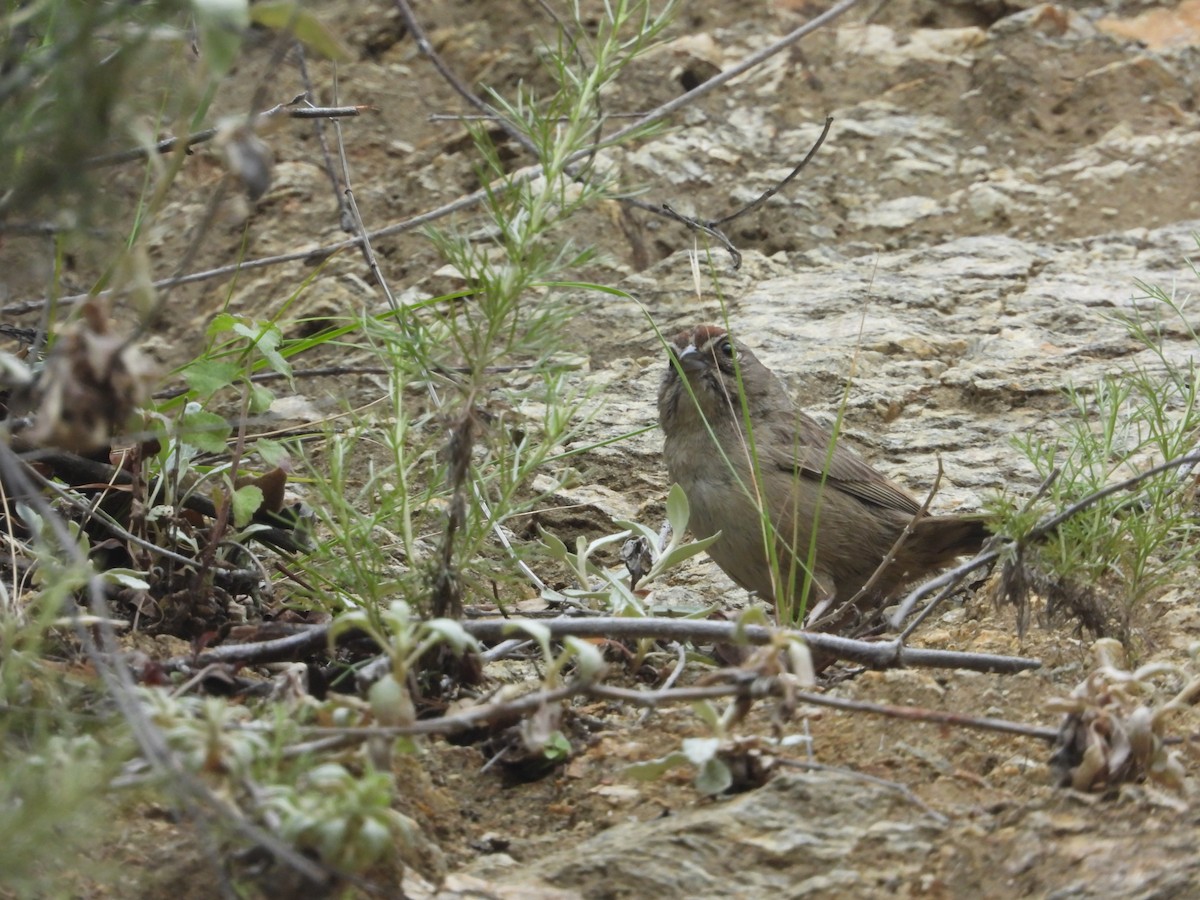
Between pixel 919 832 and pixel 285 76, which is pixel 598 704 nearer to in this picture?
pixel 919 832

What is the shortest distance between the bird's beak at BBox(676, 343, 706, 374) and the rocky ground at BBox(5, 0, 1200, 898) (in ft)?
1.13

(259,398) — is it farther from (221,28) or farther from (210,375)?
(221,28)

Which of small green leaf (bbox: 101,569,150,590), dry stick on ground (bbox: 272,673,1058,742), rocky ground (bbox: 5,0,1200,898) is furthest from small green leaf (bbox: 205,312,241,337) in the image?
dry stick on ground (bbox: 272,673,1058,742)

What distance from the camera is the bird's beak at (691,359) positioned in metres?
5.54

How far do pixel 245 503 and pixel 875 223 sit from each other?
155 inches

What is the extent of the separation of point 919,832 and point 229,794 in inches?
50.1

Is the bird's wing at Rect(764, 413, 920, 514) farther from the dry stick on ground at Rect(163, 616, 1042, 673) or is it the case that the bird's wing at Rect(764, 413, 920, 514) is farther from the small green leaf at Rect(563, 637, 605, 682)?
the small green leaf at Rect(563, 637, 605, 682)

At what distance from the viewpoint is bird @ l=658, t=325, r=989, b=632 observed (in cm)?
528

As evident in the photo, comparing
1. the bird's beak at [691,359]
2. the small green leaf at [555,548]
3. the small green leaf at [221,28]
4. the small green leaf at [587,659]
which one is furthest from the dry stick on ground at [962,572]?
the small green leaf at [221,28]

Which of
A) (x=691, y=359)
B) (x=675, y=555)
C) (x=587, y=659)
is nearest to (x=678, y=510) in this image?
(x=675, y=555)

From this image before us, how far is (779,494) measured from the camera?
228 inches

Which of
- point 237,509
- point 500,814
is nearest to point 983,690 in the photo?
point 500,814

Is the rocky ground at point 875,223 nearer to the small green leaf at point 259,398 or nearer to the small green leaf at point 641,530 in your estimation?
the small green leaf at point 259,398

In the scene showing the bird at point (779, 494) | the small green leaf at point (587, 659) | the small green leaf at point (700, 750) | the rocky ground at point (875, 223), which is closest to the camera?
the small green leaf at point (587, 659)
